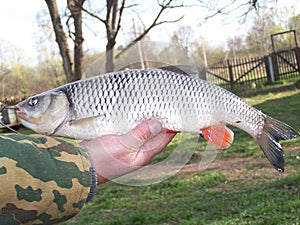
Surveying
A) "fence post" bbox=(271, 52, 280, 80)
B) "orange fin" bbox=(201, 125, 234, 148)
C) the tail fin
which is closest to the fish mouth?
"orange fin" bbox=(201, 125, 234, 148)

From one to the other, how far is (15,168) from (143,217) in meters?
4.00

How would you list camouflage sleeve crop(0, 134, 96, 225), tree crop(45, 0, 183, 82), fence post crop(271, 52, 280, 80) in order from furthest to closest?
fence post crop(271, 52, 280, 80) → tree crop(45, 0, 183, 82) → camouflage sleeve crop(0, 134, 96, 225)

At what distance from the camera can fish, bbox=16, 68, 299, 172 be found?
1.37 m

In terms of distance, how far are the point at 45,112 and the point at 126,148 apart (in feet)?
0.90

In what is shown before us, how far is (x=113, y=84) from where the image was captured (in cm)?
140

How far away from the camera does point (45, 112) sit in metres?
1.42

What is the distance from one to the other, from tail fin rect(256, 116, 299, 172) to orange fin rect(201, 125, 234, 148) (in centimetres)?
12

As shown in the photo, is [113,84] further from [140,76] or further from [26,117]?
[26,117]

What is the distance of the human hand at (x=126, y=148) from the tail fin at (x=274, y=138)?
31 cm

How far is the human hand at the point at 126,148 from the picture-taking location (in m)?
1.45

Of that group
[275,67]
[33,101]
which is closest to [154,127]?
[33,101]

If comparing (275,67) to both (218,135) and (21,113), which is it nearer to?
(218,135)

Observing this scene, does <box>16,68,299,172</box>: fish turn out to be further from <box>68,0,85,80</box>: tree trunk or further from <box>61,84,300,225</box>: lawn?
<box>68,0,85,80</box>: tree trunk

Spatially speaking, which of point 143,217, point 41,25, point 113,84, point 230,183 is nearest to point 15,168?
point 113,84
